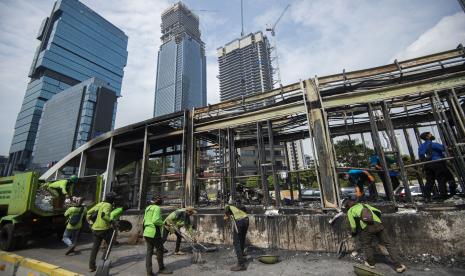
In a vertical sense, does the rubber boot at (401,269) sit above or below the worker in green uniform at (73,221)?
below

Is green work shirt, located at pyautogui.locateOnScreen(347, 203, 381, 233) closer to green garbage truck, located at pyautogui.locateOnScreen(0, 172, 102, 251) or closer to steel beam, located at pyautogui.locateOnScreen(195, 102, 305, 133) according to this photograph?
steel beam, located at pyautogui.locateOnScreen(195, 102, 305, 133)

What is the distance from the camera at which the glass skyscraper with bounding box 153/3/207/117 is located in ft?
388

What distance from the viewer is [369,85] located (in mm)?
6684

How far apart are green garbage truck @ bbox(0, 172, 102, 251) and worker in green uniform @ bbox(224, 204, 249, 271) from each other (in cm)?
639

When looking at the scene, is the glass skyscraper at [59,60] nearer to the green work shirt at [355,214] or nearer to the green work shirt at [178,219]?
the green work shirt at [178,219]

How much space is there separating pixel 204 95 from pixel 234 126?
432 feet

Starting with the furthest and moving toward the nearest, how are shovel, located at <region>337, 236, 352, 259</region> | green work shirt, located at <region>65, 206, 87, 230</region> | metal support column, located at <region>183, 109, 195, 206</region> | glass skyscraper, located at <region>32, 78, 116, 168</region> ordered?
glass skyscraper, located at <region>32, 78, 116, 168</region>, metal support column, located at <region>183, 109, 195, 206</region>, green work shirt, located at <region>65, 206, 87, 230</region>, shovel, located at <region>337, 236, 352, 259</region>

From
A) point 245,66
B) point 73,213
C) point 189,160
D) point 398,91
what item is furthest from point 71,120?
point 398,91

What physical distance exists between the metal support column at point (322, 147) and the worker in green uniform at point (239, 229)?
2.44 m

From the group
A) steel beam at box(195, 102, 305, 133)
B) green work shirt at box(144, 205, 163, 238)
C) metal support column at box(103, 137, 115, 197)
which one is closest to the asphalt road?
green work shirt at box(144, 205, 163, 238)

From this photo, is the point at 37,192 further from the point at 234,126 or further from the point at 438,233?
the point at 438,233

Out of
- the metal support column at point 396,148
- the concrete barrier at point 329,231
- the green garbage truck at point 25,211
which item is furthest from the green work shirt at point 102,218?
the metal support column at point 396,148

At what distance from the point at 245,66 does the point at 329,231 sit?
75023 mm

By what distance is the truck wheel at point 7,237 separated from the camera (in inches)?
260
